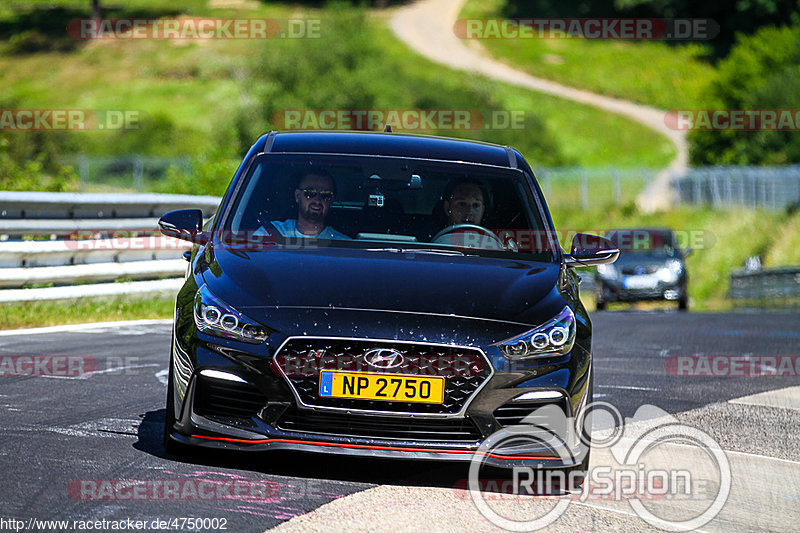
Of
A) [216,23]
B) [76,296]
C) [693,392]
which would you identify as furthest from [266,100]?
[693,392]

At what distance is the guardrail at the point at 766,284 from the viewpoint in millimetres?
25203

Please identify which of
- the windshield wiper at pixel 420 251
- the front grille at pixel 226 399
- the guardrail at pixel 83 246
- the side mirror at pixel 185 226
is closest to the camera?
the front grille at pixel 226 399

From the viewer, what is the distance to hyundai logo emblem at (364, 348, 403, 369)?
207 inches

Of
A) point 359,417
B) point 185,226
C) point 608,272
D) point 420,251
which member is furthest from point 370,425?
point 608,272

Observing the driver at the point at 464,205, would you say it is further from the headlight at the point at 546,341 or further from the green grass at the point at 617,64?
the green grass at the point at 617,64

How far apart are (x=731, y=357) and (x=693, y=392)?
3.17 meters

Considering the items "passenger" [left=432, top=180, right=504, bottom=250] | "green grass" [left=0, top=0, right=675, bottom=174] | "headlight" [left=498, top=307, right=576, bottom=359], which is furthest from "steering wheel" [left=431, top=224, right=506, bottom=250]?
"green grass" [left=0, top=0, right=675, bottom=174]

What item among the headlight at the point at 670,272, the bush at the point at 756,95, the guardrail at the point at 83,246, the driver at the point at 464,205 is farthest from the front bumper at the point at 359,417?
the bush at the point at 756,95

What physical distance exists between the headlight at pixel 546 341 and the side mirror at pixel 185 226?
6.04ft

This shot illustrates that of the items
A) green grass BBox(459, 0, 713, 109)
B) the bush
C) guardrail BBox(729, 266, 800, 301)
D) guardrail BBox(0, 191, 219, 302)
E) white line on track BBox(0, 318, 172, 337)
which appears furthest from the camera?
green grass BBox(459, 0, 713, 109)

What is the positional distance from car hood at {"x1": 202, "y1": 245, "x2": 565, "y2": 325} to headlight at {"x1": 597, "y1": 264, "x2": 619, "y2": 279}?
1801 cm

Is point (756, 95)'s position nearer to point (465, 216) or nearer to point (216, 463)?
point (465, 216)

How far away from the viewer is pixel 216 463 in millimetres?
5730

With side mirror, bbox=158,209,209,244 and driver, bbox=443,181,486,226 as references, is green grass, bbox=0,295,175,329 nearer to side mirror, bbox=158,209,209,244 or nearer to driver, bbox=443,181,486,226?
side mirror, bbox=158,209,209,244
